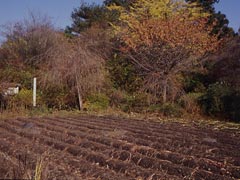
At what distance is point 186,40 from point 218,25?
320 inches

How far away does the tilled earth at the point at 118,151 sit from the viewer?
16.0ft

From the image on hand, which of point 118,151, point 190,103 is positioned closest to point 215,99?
point 190,103

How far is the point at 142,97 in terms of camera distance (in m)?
14.2

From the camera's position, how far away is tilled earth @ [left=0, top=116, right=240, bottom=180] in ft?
16.0

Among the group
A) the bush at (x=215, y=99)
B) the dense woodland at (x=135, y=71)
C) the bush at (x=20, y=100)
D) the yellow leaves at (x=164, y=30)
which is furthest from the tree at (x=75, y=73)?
the bush at (x=215, y=99)

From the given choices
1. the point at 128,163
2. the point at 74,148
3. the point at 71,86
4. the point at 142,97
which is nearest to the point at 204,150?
the point at 128,163

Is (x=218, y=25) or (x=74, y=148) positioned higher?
(x=218, y=25)

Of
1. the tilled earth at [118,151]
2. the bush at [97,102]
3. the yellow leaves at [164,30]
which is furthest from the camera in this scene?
the yellow leaves at [164,30]

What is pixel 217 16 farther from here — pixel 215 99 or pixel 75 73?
pixel 75 73

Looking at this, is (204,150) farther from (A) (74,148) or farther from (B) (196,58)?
(B) (196,58)

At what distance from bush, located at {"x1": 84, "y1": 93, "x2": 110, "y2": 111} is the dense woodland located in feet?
0.12

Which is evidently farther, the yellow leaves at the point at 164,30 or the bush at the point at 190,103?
the yellow leaves at the point at 164,30

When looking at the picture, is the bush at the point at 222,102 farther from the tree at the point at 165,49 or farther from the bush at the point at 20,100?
the bush at the point at 20,100

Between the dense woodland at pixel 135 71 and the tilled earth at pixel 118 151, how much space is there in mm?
4476
